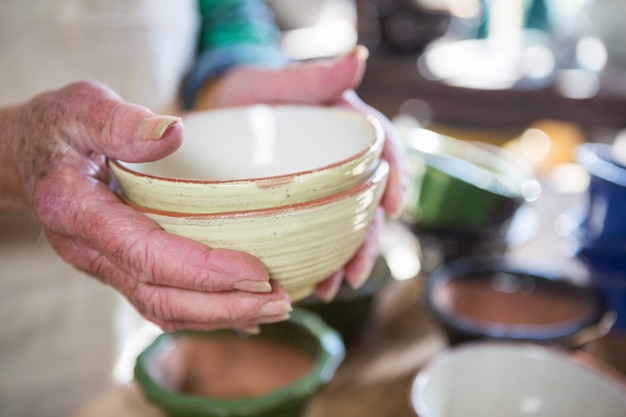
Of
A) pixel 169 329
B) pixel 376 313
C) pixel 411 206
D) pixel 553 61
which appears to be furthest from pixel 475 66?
pixel 169 329

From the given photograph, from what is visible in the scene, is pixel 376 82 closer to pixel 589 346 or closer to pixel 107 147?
pixel 589 346

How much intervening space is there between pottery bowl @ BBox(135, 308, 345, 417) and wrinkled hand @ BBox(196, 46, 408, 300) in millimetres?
89

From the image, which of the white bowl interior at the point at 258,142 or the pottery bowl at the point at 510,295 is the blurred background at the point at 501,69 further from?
the white bowl interior at the point at 258,142

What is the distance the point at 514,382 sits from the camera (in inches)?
29.8

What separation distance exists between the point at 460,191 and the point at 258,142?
17.9 inches

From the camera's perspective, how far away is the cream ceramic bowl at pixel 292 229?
1.66ft

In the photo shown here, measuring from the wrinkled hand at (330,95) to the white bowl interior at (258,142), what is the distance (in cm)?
6

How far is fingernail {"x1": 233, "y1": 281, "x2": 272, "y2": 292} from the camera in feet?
1.71

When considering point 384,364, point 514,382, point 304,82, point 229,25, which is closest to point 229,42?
point 229,25

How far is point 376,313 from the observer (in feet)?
3.21

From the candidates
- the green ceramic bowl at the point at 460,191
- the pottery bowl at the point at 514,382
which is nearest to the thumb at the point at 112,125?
the pottery bowl at the point at 514,382

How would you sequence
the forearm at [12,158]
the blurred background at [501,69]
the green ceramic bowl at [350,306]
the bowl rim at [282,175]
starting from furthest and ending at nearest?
the blurred background at [501,69]
the green ceramic bowl at [350,306]
the forearm at [12,158]
the bowl rim at [282,175]

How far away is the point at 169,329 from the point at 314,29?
11.2ft

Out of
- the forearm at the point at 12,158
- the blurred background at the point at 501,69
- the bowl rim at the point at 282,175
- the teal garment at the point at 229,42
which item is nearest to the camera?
the bowl rim at the point at 282,175
